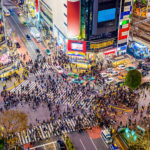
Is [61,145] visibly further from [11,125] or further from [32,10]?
[32,10]

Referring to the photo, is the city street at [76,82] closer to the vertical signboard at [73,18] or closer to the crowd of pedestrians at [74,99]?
the crowd of pedestrians at [74,99]

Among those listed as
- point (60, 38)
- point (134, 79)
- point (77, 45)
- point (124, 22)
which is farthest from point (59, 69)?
point (124, 22)

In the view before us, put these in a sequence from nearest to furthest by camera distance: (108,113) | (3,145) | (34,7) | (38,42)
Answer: (3,145), (108,113), (38,42), (34,7)

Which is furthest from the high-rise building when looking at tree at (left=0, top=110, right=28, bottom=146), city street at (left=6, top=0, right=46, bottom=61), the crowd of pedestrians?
tree at (left=0, top=110, right=28, bottom=146)

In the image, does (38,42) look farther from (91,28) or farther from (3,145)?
(3,145)

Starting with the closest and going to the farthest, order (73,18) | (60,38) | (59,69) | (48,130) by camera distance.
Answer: (48,130)
(73,18)
(59,69)
(60,38)

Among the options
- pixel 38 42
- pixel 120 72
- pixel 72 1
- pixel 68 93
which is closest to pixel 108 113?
pixel 68 93
